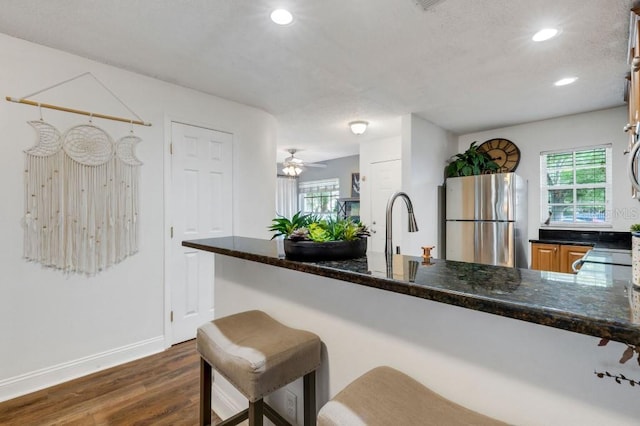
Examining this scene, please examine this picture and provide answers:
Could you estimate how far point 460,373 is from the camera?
839 millimetres

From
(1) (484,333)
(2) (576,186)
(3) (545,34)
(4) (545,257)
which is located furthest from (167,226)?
(2) (576,186)

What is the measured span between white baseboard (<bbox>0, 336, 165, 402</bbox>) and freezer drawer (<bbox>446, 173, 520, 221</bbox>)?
3.62m

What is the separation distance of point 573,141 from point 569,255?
56.0 inches

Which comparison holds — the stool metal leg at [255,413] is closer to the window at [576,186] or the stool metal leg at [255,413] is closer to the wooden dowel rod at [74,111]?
the wooden dowel rod at [74,111]

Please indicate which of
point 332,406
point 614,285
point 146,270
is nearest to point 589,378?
point 614,285

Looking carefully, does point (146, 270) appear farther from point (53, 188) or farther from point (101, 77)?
point (101, 77)

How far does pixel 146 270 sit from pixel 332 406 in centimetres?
239

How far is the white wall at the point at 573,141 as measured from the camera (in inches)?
133

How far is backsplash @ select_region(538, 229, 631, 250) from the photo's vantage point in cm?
332

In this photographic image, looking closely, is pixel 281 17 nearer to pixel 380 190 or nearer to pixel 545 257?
pixel 380 190

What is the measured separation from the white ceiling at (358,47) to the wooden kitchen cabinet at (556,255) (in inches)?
62.9

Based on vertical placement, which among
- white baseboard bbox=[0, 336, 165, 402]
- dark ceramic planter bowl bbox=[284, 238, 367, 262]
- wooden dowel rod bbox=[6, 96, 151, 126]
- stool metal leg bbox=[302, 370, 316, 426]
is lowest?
white baseboard bbox=[0, 336, 165, 402]

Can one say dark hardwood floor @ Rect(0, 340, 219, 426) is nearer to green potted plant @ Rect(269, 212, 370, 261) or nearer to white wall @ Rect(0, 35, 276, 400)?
white wall @ Rect(0, 35, 276, 400)

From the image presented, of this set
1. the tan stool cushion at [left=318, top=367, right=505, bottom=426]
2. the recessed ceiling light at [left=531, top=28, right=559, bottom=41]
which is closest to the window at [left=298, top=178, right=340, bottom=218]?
the recessed ceiling light at [left=531, top=28, right=559, bottom=41]
